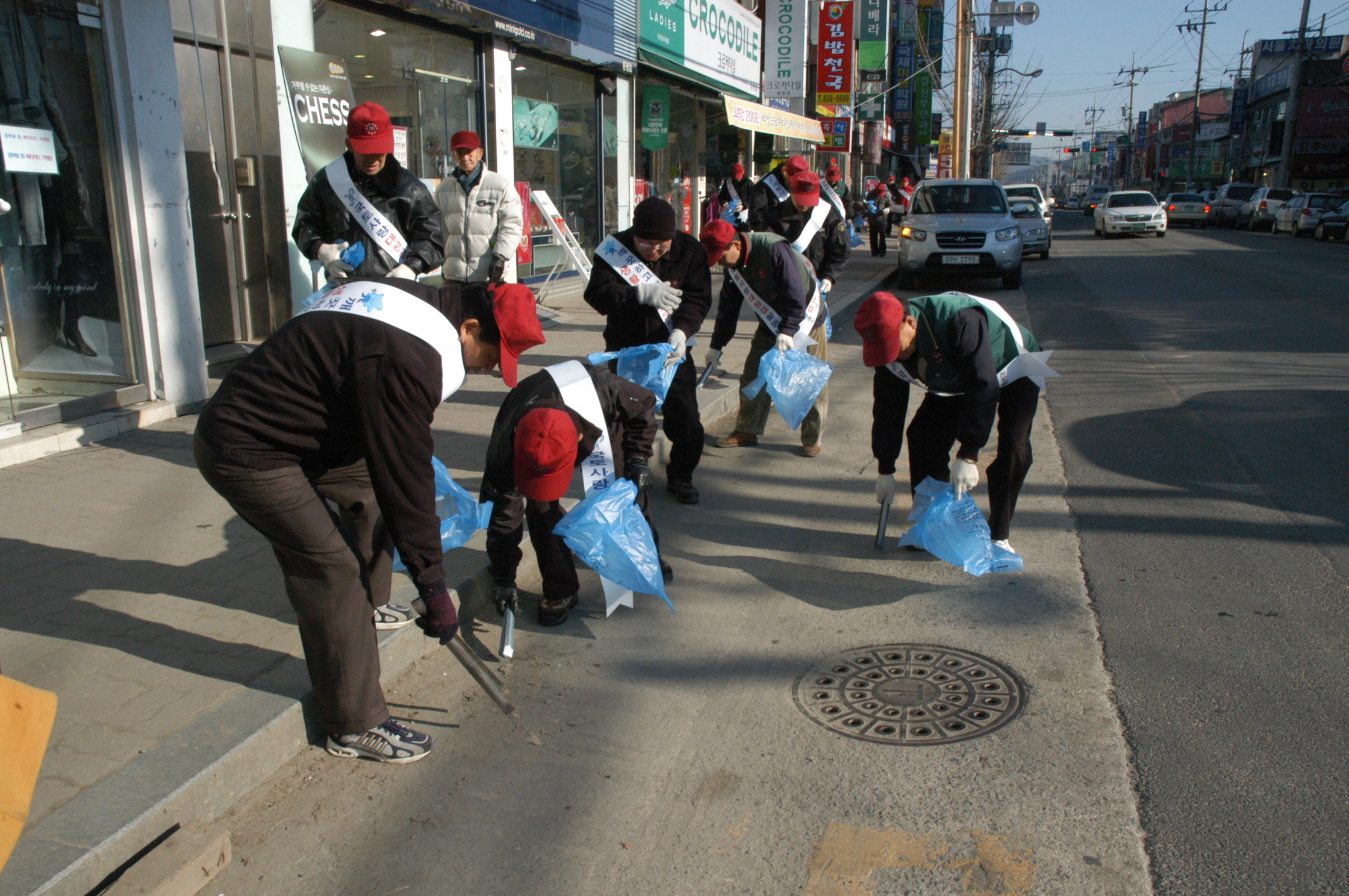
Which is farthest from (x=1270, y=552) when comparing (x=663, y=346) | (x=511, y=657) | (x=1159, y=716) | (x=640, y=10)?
(x=640, y=10)

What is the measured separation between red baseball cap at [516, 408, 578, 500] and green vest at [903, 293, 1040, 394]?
1745mm

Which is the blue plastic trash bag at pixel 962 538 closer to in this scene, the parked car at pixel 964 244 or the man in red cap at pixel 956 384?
the man in red cap at pixel 956 384

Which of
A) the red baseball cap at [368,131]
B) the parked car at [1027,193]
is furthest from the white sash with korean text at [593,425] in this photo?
the parked car at [1027,193]

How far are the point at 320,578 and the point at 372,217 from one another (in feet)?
9.00

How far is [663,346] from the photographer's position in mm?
4809

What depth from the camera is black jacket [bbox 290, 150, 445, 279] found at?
199 inches

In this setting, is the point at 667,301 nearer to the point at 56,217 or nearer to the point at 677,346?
the point at 677,346

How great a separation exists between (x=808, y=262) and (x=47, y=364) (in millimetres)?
4902

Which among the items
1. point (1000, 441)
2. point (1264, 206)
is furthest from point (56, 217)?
point (1264, 206)

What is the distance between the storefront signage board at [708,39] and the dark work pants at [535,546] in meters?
11.7

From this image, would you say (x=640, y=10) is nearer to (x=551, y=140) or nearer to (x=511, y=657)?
(x=551, y=140)

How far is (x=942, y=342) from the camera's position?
Result: 4.14m

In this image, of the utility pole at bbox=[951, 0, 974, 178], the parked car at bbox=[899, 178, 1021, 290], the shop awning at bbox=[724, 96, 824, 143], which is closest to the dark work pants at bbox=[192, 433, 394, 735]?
the shop awning at bbox=[724, 96, 824, 143]

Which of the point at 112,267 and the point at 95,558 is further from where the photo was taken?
the point at 112,267
